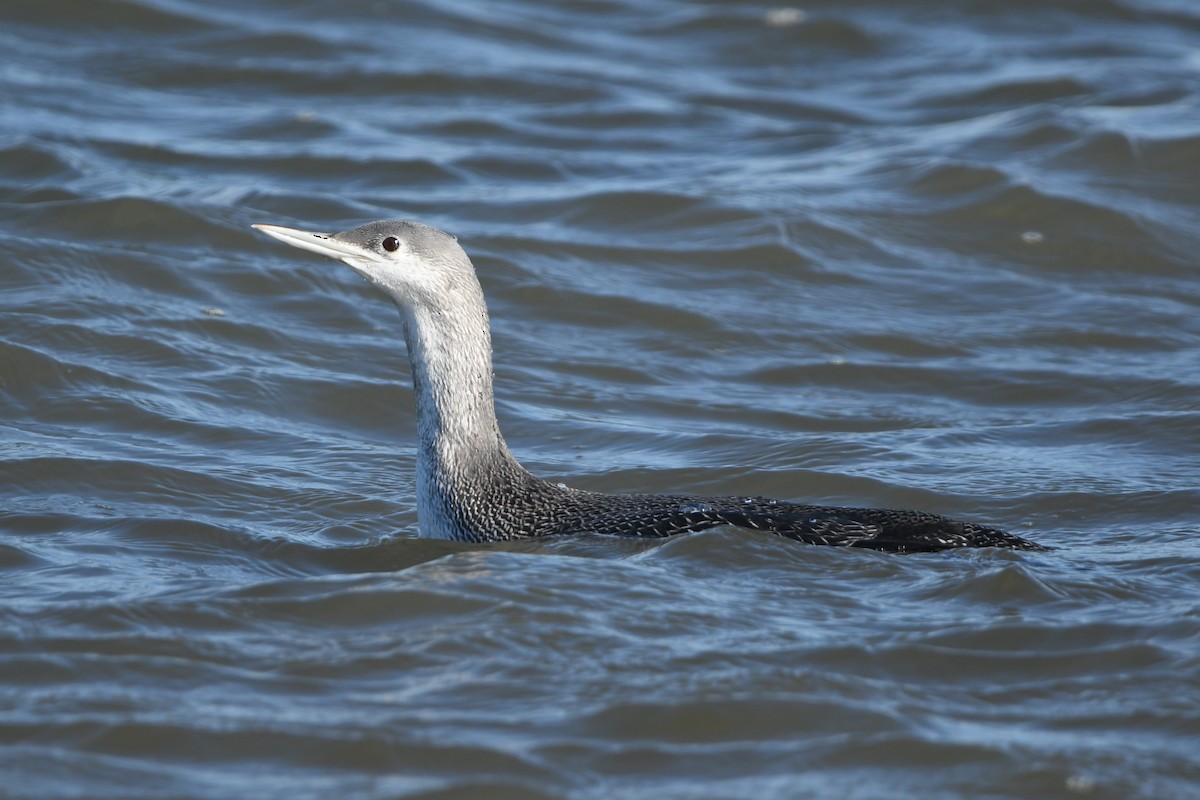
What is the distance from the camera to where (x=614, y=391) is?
955cm

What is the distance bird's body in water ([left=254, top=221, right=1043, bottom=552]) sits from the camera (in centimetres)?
673

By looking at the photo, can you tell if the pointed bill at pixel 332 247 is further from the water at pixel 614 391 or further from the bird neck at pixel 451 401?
the water at pixel 614 391

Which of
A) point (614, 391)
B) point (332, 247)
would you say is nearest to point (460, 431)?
point (332, 247)

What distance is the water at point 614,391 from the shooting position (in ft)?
17.1

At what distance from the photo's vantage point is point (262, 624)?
5906 mm

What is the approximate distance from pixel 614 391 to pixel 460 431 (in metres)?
2.56

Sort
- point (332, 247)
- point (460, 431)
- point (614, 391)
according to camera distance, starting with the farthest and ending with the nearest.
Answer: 1. point (614, 391)
2. point (460, 431)
3. point (332, 247)

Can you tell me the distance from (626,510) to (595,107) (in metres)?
8.67

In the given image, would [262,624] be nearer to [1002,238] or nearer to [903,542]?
[903,542]

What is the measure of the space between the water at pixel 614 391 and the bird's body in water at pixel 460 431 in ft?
0.63

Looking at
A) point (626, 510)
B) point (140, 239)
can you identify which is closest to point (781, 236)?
point (140, 239)

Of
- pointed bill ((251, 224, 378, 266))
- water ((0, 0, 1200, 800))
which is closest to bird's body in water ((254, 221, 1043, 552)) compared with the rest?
pointed bill ((251, 224, 378, 266))

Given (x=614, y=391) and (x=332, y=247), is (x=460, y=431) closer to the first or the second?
(x=332, y=247)

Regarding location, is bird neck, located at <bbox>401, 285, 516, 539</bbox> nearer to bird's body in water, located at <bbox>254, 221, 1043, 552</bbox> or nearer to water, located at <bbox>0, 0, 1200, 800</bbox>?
bird's body in water, located at <bbox>254, 221, 1043, 552</bbox>
